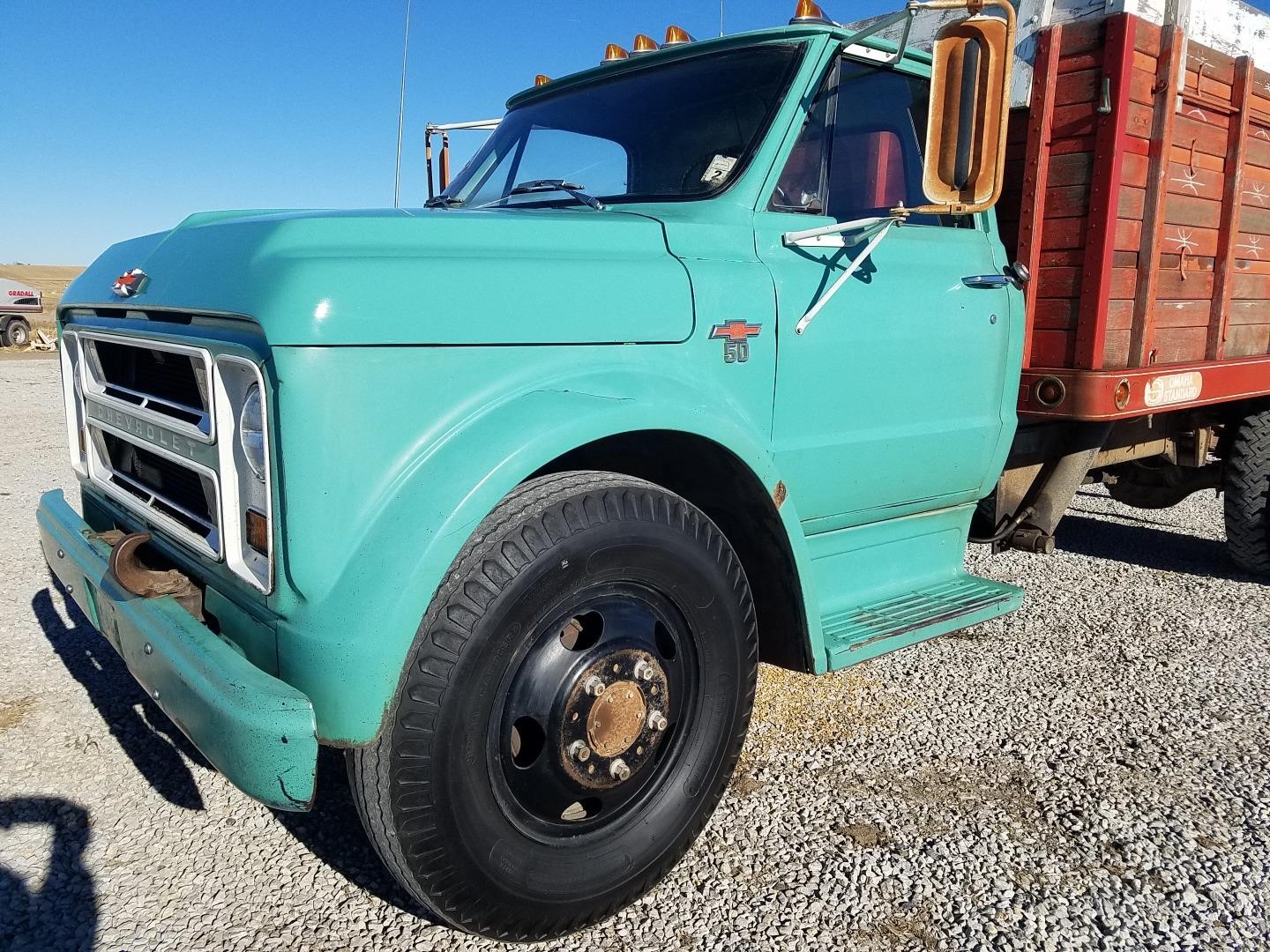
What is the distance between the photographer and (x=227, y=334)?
190cm

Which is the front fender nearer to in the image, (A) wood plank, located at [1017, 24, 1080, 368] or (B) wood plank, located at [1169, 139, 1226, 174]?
(A) wood plank, located at [1017, 24, 1080, 368]

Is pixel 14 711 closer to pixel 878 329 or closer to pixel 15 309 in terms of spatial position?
pixel 878 329

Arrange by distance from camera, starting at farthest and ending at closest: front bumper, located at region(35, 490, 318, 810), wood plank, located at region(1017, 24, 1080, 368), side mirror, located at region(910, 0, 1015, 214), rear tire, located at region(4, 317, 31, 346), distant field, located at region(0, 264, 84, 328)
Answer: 1. distant field, located at region(0, 264, 84, 328)
2. rear tire, located at region(4, 317, 31, 346)
3. wood plank, located at region(1017, 24, 1080, 368)
4. side mirror, located at region(910, 0, 1015, 214)
5. front bumper, located at region(35, 490, 318, 810)

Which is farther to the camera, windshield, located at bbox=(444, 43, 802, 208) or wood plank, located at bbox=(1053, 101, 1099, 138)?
wood plank, located at bbox=(1053, 101, 1099, 138)

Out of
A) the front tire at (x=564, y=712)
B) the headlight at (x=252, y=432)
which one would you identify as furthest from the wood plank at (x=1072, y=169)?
the headlight at (x=252, y=432)

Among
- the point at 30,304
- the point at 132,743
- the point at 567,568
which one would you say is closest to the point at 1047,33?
the point at 567,568

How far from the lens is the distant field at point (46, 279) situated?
1181 inches

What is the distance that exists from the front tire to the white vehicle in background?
26.3 meters

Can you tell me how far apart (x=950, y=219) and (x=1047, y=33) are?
880mm

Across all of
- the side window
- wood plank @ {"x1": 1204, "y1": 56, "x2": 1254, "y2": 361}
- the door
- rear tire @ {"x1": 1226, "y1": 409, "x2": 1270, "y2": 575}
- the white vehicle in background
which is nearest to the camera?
the door

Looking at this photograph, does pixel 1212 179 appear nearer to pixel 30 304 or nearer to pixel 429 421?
pixel 429 421

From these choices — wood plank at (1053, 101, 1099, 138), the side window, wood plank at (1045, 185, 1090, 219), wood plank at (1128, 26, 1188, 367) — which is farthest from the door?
wood plank at (1128, 26, 1188, 367)

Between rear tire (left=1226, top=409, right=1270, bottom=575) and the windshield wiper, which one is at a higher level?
the windshield wiper

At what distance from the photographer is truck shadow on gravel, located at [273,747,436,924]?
2.32 meters
